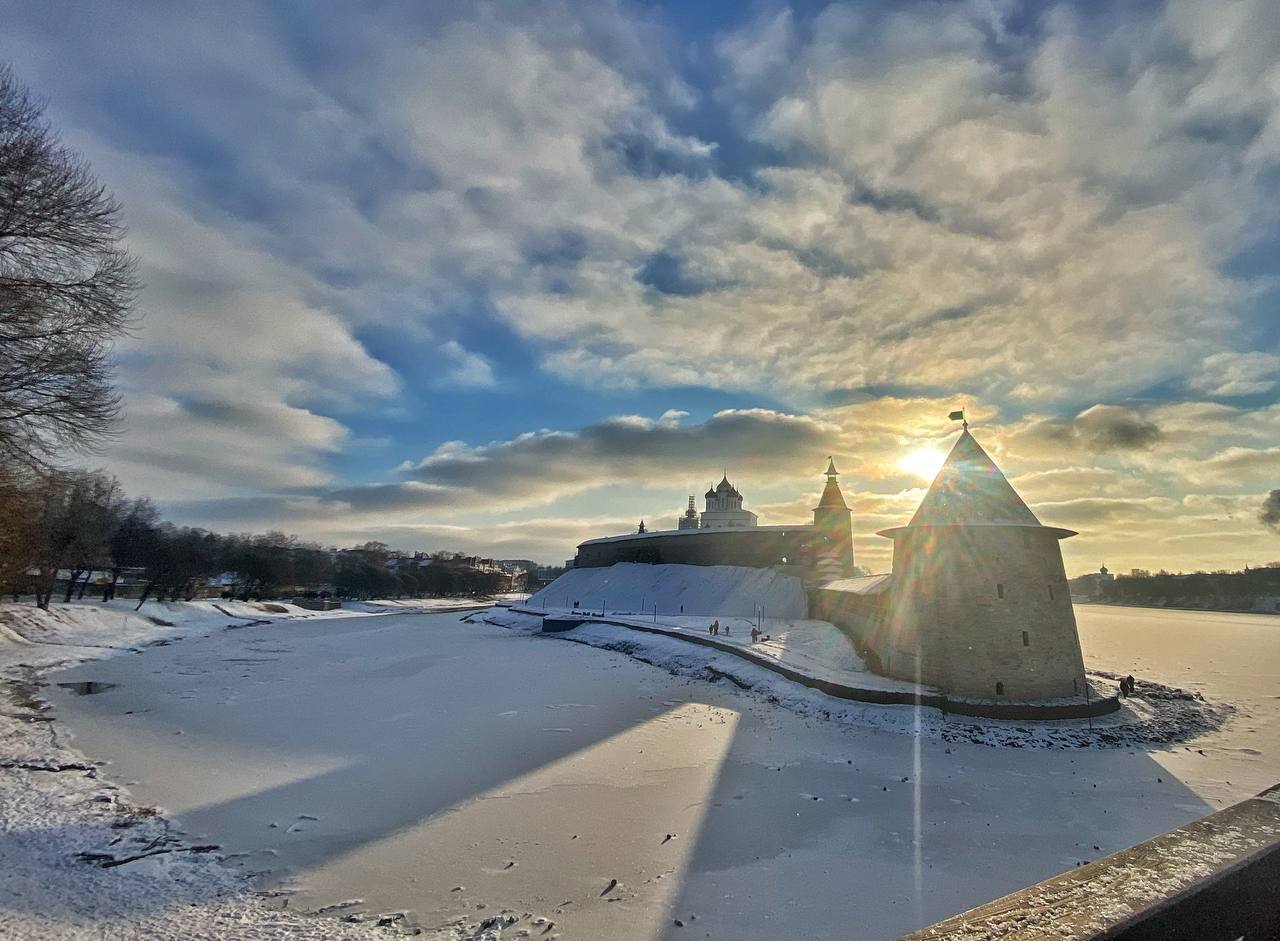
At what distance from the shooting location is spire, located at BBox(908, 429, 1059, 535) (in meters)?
15.2

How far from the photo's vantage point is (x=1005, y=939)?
1.49m

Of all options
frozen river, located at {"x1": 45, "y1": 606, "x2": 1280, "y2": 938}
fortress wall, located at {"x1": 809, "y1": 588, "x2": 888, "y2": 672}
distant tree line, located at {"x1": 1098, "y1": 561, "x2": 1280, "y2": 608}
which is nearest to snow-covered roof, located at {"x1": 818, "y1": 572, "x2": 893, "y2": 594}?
fortress wall, located at {"x1": 809, "y1": 588, "x2": 888, "y2": 672}

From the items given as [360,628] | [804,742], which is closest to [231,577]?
[360,628]

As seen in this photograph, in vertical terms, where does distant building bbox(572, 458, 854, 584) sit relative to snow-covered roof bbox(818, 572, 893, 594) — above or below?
above

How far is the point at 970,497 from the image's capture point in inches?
613

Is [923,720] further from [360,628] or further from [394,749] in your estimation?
[360,628]

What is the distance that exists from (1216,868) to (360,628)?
1462 inches

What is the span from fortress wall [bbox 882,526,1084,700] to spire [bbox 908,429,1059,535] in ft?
0.88

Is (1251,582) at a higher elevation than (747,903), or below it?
higher

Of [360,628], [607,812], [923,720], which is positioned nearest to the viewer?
[607,812]

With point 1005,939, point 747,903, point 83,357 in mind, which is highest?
point 83,357

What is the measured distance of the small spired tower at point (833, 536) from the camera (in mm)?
35906

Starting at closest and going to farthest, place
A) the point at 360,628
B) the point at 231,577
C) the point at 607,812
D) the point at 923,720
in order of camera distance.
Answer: the point at 607,812
the point at 923,720
the point at 360,628
the point at 231,577

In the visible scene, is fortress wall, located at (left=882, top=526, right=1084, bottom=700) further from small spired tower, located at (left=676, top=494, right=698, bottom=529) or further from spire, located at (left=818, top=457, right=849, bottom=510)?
small spired tower, located at (left=676, top=494, right=698, bottom=529)
